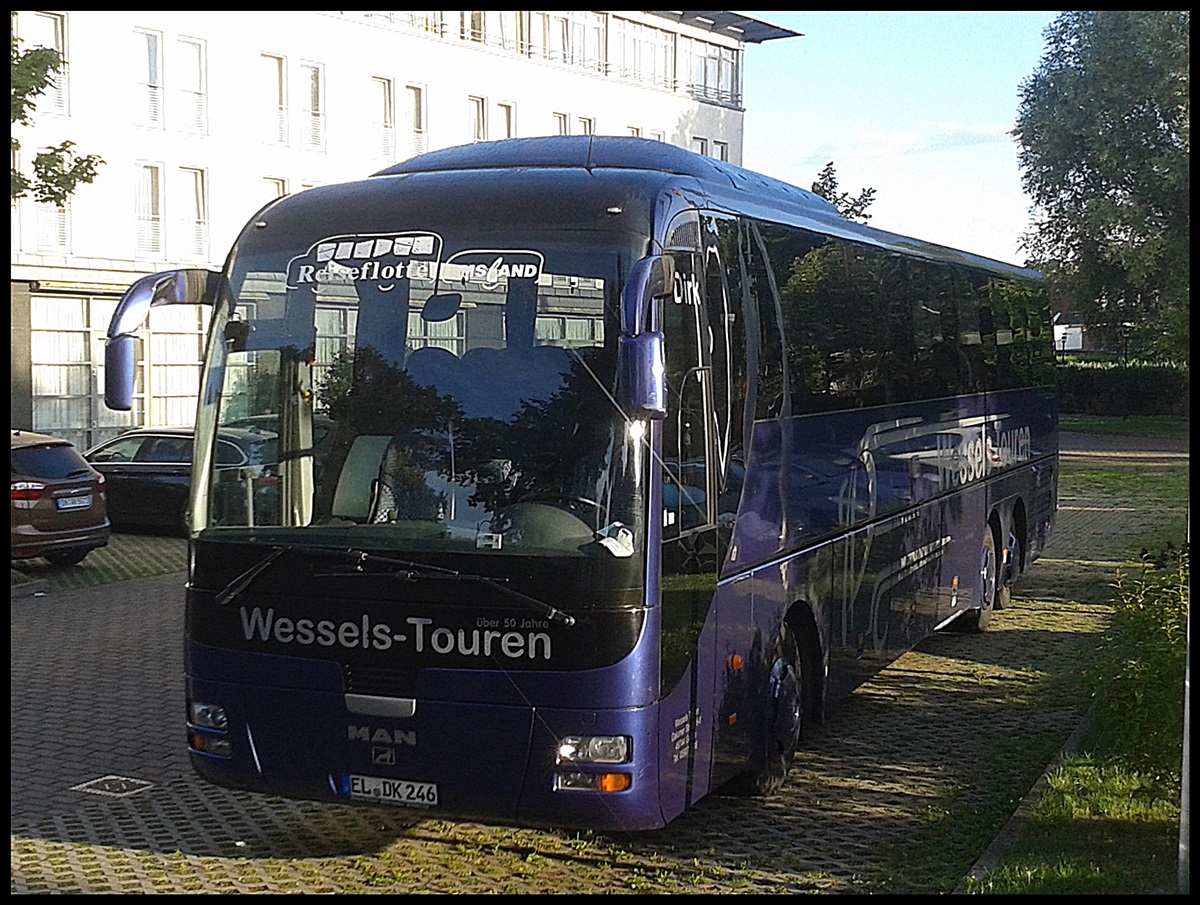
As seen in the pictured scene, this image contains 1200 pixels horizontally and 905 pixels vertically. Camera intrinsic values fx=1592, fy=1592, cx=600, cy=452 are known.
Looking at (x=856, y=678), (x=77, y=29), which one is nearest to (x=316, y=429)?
(x=856, y=678)

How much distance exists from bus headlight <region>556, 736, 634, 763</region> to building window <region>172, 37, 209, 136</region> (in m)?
34.2

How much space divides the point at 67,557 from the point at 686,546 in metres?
14.4

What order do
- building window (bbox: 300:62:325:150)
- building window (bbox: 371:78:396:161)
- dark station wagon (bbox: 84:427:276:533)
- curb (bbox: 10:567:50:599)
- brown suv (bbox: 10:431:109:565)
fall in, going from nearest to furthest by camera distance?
curb (bbox: 10:567:50:599), brown suv (bbox: 10:431:109:565), dark station wagon (bbox: 84:427:276:533), building window (bbox: 300:62:325:150), building window (bbox: 371:78:396:161)

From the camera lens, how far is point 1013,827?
801cm

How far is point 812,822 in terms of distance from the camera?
8.69m

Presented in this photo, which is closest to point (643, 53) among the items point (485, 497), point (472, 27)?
point (472, 27)

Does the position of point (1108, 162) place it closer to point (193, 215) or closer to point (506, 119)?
point (506, 119)

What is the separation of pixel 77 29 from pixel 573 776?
108ft

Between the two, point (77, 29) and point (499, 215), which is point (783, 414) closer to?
point (499, 215)

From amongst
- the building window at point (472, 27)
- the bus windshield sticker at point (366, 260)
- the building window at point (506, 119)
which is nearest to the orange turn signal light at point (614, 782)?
the bus windshield sticker at point (366, 260)

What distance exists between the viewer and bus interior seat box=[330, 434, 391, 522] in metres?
7.20

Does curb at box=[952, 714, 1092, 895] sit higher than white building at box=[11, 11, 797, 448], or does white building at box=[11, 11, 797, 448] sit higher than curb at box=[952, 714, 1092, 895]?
white building at box=[11, 11, 797, 448]

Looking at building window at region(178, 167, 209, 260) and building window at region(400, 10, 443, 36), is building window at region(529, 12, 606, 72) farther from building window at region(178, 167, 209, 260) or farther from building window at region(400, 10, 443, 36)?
building window at region(178, 167, 209, 260)

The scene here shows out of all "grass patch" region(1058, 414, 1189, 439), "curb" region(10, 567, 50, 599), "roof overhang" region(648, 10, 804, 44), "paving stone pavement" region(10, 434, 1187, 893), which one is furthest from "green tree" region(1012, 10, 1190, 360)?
"paving stone pavement" region(10, 434, 1187, 893)
